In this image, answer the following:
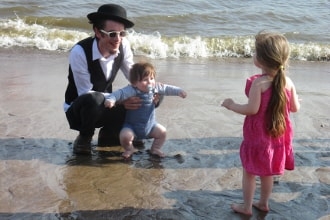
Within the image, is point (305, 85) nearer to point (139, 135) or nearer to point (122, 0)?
point (139, 135)

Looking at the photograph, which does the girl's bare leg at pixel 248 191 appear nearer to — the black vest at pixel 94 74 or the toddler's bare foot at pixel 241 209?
the toddler's bare foot at pixel 241 209

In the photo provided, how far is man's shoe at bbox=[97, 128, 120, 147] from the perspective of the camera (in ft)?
16.3

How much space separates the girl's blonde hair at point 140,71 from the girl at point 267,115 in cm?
117

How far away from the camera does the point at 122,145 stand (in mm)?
→ 4645

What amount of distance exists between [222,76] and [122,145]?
4.01 meters

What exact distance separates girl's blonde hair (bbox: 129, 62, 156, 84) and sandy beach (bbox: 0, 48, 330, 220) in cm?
74

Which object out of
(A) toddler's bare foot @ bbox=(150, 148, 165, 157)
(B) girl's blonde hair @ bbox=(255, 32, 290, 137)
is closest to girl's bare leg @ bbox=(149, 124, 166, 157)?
(A) toddler's bare foot @ bbox=(150, 148, 165, 157)

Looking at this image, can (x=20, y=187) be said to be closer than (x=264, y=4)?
Yes

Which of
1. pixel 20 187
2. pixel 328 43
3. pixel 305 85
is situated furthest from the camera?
pixel 328 43

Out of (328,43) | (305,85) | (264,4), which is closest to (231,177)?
(305,85)

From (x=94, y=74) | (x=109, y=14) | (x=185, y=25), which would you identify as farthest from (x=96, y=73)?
(x=185, y=25)

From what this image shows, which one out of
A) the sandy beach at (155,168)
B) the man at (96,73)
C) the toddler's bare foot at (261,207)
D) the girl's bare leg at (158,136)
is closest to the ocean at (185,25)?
the sandy beach at (155,168)

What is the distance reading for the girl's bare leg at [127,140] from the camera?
4586 millimetres

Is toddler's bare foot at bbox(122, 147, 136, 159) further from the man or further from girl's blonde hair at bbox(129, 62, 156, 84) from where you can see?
girl's blonde hair at bbox(129, 62, 156, 84)
